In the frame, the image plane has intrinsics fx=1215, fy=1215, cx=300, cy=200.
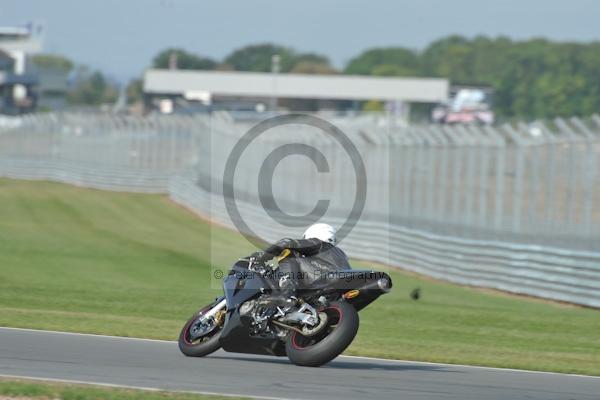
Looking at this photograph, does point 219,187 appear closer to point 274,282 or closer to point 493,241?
point 493,241

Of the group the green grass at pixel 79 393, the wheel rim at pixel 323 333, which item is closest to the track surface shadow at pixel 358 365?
the wheel rim at pixel 323 333

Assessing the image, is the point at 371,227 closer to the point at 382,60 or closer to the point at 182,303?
the point at 182,303

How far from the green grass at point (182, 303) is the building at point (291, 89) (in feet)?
223

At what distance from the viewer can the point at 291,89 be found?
10312 centimetres

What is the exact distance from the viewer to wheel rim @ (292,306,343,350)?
10.5 meters

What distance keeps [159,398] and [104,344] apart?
3617mm

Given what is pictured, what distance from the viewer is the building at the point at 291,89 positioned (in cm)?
10031

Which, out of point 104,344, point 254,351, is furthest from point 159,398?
point 104,344

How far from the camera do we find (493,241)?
74.2ft

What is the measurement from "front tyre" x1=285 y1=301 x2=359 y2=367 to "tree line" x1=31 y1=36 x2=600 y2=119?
86174 millimetres

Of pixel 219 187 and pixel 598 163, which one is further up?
pixel 598 163

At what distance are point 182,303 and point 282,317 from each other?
747 centimetres

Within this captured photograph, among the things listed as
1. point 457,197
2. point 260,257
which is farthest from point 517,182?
point 260,257
